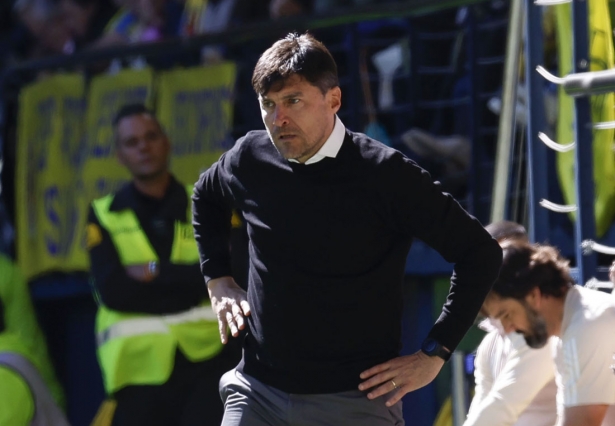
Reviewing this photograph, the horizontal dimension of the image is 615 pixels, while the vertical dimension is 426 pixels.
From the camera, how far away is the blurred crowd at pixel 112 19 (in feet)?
23.7

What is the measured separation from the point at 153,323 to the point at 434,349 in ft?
8.78

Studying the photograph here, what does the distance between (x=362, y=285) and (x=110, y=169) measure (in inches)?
161

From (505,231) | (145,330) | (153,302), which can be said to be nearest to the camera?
(505,231)

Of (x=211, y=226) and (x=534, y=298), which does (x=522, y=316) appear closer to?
(x=534, y=298)

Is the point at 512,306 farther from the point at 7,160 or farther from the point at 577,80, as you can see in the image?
the point at 7,160

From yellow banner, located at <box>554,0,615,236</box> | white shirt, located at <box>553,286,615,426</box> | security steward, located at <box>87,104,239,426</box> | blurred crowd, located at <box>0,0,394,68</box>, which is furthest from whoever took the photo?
blurred crowd, located at <box>0,0,394,68</box>

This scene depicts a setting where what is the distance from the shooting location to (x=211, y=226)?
11.7 feet

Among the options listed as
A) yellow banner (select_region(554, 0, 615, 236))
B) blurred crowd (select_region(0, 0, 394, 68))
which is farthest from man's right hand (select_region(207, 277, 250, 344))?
blurred crowd (select_region(0, 0, 394, 68))

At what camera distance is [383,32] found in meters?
6.43

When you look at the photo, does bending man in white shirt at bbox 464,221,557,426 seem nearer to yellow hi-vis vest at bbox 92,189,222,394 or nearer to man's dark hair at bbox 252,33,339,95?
man's dark hair at bbox 252,33,339,95

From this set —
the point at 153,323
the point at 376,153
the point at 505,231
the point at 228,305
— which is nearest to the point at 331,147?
the point at 376,153

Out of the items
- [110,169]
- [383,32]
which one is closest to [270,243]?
[383,32]

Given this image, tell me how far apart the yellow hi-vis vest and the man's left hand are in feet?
7.80

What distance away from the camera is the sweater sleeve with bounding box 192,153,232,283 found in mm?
3516
